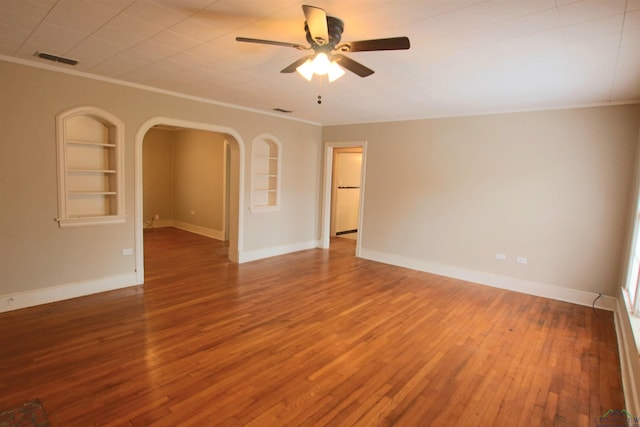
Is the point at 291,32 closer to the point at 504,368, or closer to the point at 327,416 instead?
the point at 327,416

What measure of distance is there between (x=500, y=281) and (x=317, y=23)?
4.72 m

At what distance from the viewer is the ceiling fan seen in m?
2.02

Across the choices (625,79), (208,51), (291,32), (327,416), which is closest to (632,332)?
(625,79)

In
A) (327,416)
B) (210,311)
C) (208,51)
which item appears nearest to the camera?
(327,416)

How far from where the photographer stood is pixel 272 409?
7.44 feet

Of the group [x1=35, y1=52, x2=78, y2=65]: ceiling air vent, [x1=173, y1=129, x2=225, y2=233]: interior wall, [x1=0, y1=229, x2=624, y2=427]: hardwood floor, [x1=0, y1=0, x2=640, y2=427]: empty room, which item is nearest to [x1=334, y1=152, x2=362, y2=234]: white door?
[x1=0, y1=0, x2=640, y2=427]: empty room

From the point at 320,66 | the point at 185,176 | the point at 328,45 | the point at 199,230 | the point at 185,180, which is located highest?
the point at 328,45

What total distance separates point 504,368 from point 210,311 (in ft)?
9.87

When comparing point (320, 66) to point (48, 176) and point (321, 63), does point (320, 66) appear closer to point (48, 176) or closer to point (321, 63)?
point (321, 63)

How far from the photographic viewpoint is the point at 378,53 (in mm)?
2836

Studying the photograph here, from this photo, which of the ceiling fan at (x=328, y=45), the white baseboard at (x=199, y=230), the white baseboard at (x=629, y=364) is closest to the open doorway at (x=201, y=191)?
the white baseboard at (x=199, y=230)

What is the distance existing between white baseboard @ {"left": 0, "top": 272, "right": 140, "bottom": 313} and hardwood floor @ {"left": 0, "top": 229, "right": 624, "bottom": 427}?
123 millimetres

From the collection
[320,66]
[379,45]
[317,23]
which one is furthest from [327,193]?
[317,23]

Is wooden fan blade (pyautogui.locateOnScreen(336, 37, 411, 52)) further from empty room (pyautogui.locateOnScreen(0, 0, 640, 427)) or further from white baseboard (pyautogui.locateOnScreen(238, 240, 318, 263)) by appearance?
white baseboard (pyautogui.locateOnScreen(238, 240, 318, 263))
